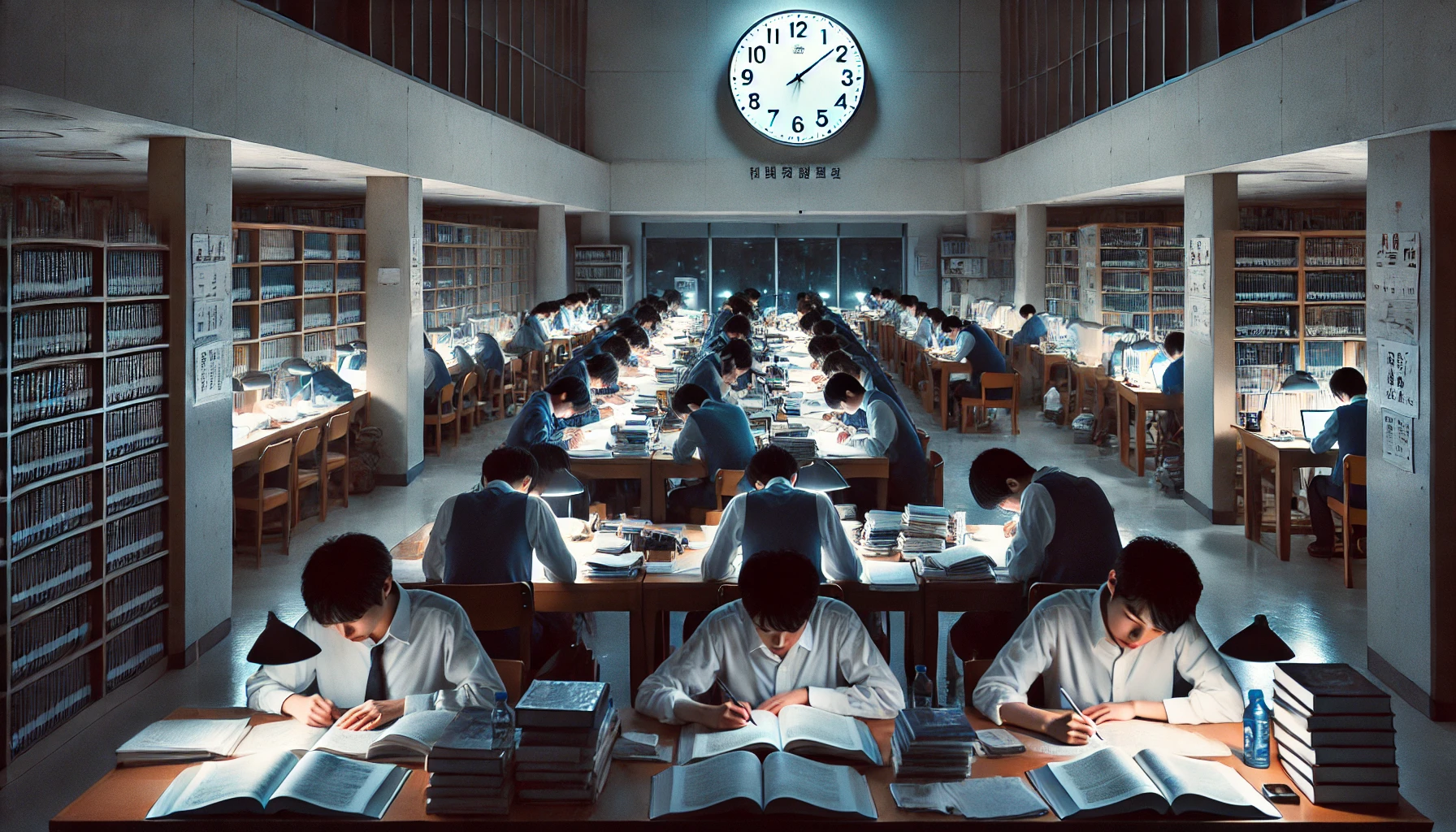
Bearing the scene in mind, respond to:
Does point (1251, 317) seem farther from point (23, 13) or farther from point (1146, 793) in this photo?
point (23, 13)

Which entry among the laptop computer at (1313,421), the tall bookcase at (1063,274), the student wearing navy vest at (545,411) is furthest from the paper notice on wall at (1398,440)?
the tall bookcase at (1063,274)

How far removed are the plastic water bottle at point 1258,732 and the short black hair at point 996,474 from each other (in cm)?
A: 179

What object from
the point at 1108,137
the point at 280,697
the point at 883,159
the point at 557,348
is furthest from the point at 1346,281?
the point at 883,159

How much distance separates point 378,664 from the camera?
10.9ft

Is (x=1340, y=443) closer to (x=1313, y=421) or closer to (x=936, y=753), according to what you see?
(x=1313, y=421)

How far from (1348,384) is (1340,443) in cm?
34

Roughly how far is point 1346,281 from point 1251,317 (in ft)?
2.78

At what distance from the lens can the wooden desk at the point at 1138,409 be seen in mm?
10148

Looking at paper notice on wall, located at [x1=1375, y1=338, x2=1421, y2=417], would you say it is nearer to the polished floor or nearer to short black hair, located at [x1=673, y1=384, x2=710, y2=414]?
the polished floor

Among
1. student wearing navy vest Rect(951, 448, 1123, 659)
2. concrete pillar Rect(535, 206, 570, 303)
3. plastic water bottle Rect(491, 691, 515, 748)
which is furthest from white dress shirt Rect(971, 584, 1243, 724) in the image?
concrete pillar Rect(535, 206, 570, 303)

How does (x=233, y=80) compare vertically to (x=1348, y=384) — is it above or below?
above

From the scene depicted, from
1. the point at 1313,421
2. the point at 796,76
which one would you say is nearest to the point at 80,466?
the point at 1313,421

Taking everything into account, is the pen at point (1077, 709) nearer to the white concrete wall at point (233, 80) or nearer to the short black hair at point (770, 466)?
the short black hair at point (770, 466)

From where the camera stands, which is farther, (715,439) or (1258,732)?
(715,439)
